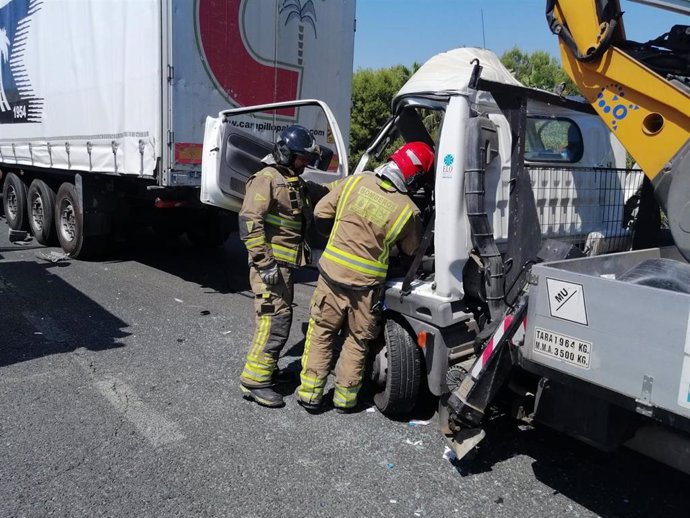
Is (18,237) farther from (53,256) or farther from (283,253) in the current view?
(283,253)

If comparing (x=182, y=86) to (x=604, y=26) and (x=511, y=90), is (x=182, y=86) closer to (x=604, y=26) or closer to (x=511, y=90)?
(x=511, y=90)

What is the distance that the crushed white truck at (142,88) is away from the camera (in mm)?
5879

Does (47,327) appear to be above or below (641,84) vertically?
below

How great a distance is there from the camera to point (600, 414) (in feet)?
8.27

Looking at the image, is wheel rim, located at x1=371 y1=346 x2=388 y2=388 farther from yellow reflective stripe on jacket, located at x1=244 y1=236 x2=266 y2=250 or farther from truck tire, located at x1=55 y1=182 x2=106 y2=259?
truck tire, located at x1=55 y1=182 x2=106 y2=259

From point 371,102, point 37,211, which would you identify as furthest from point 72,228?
point 371,102

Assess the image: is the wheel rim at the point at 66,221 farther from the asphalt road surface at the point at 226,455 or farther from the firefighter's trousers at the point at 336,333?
the firefighter's trousers at the point at 336,333

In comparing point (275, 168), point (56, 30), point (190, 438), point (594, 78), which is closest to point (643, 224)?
point (594, 78)

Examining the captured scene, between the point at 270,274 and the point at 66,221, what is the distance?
549 cm

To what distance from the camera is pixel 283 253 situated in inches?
159

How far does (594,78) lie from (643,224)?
137 centimetres

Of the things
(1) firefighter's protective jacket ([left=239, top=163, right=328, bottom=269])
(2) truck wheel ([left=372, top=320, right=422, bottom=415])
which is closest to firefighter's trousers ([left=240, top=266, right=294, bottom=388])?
(1) firefighter's protective jacket ([left=239, top=163, right=328, bottom=269])

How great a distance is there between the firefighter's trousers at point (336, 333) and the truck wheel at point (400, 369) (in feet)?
0.49

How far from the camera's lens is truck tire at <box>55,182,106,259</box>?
7.53 m
